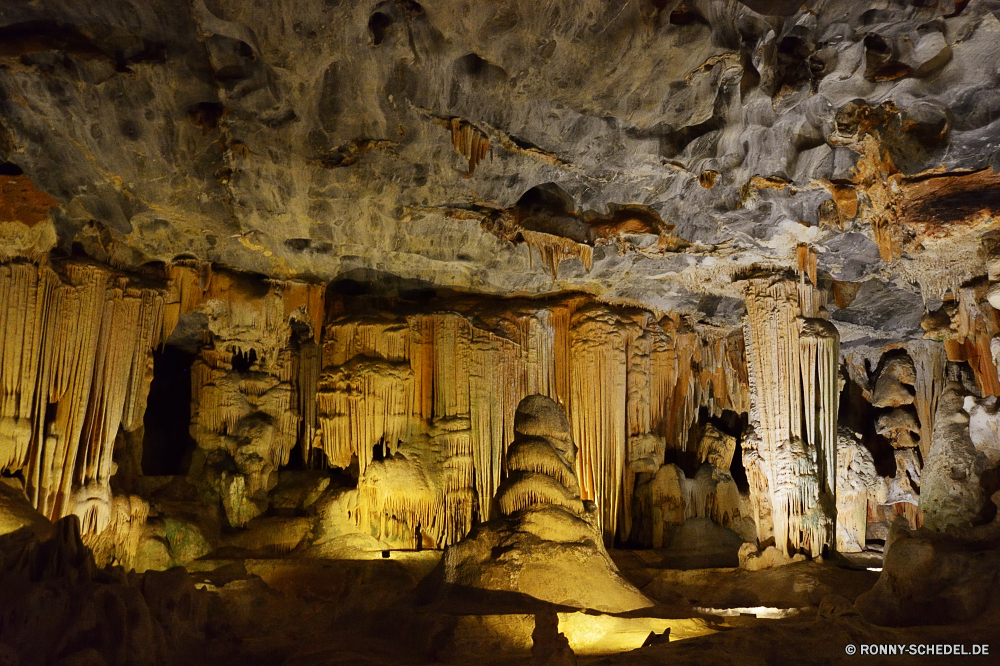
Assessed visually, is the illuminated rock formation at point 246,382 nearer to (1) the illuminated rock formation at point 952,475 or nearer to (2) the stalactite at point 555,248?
(2) the stalactite at point 555,248

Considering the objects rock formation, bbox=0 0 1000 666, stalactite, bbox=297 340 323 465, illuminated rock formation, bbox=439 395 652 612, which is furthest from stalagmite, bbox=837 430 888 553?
stalactite, bbox=297 340 323 465

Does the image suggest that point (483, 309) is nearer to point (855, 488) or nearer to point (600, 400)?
point (600, 400)

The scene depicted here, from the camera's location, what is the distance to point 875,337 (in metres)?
16.9

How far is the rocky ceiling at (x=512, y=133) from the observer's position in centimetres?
764

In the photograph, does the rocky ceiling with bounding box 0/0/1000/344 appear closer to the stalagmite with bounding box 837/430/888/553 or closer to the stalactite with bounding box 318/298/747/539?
the stalactite with bounding box 318/298/747/539

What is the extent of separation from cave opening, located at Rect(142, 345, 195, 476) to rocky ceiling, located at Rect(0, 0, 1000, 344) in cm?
535

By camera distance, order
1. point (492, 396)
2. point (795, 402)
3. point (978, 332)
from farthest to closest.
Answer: point (492, 396), point (795, 402), point (978, 332)

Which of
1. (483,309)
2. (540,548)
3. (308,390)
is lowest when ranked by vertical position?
(540,548)

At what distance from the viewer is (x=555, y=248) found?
12.2 meters

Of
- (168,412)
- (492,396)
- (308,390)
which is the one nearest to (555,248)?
(492,396)

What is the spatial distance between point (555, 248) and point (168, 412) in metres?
10.0

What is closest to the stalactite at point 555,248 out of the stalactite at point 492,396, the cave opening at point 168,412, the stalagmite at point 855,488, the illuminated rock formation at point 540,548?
the stalactite at point 492,396

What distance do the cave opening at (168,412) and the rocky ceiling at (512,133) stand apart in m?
5.35

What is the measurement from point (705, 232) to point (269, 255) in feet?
22.5
